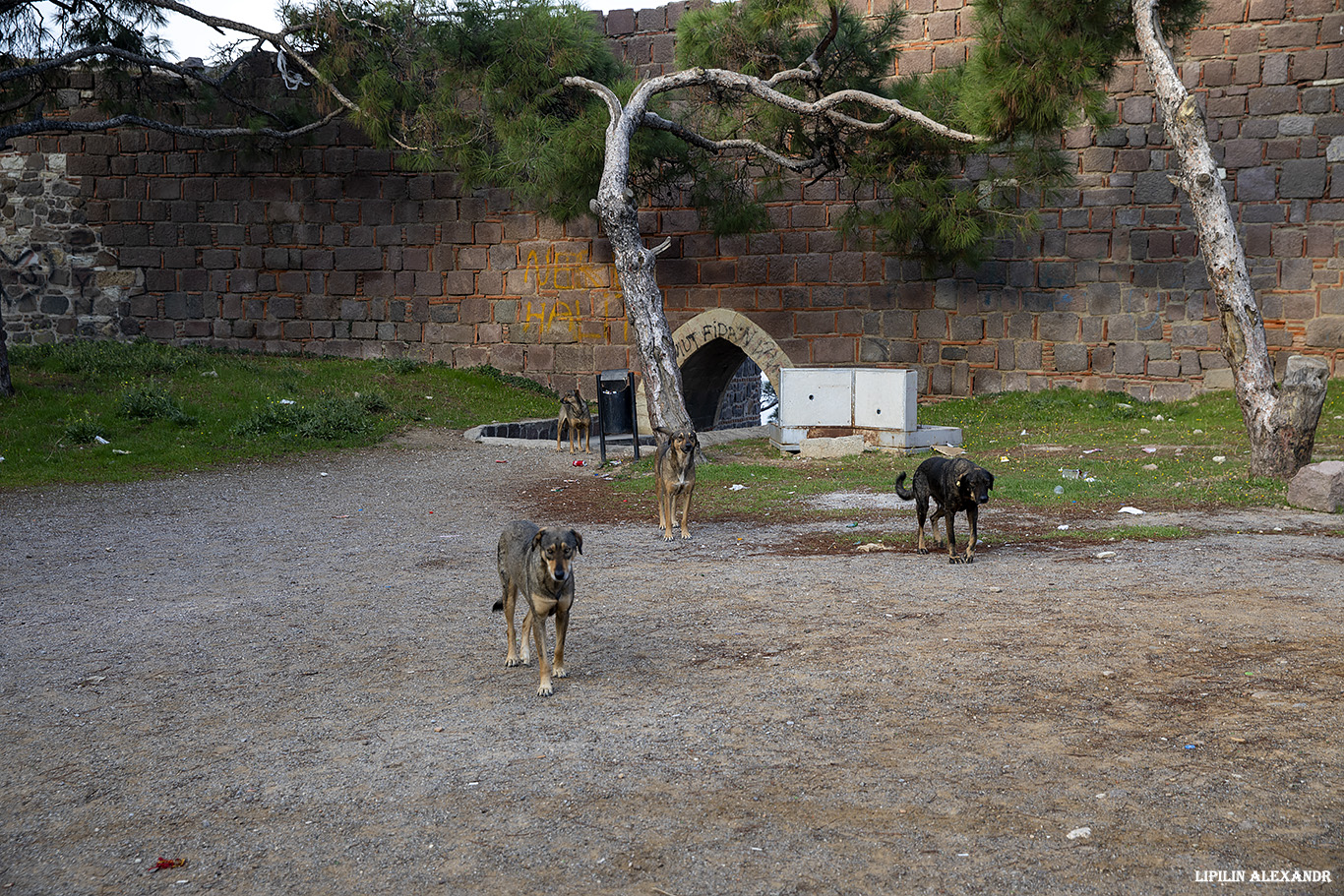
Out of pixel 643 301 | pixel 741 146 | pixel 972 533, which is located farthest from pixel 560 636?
pixel 741 146

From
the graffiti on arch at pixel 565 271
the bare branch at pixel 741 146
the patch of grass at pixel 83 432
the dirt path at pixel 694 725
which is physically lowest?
the dirt path at pixel 694 725

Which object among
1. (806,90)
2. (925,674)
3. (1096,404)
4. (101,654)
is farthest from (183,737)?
(1096,404)

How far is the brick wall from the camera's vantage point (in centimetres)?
1396

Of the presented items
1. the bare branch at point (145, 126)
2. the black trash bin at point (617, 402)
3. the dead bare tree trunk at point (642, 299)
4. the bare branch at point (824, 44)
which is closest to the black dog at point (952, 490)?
the dead bare tree trunk at point (642, 299)

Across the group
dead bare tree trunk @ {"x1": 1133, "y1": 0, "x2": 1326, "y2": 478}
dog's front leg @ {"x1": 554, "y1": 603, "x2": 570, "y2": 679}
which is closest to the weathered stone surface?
dead bare tree trunk @ {"x1": 1133, "y1": 0, "x2": 1326, "y2": 478}

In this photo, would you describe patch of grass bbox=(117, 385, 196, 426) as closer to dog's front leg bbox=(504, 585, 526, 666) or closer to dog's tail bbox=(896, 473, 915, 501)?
dog's tail bbox=(896, 473, 915, 501)

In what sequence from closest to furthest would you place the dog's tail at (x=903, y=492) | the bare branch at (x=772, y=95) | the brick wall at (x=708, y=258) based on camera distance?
the dog's tail at (x=903, y=492) < the bare branch at (x=772, y=95) < the brick wall at (x=708, y=258)

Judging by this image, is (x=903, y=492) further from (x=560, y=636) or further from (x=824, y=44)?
(x=824, y=44)

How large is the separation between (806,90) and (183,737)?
11.4 metres

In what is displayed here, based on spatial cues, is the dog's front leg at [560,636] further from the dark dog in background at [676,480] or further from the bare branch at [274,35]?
the bare branch at [274,35]

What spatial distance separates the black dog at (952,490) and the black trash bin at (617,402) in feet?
17.7

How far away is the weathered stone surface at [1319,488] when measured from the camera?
802 centimetres

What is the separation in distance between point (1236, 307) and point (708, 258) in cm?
885

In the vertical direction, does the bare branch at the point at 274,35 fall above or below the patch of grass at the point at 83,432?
above
